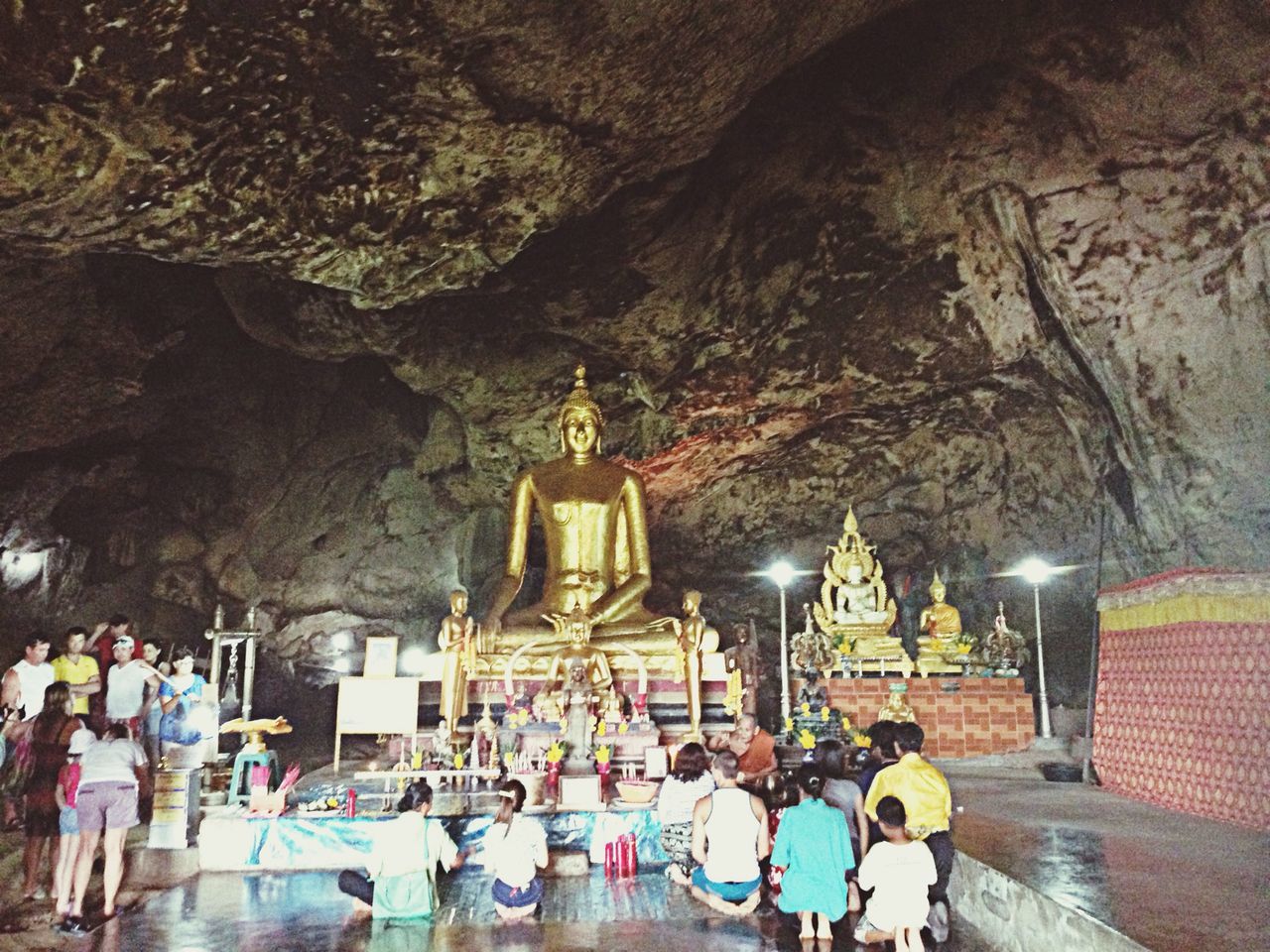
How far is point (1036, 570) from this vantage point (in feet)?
32.8

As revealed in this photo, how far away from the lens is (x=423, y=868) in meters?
4.72

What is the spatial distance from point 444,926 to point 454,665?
3.67 metres

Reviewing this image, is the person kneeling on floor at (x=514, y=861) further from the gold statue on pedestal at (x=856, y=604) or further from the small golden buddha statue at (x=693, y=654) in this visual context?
the gold statue on pedestal at (x=856, y=604)

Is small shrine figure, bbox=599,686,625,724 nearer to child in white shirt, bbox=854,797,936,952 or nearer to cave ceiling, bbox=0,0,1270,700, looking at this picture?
cave ceiling, bbox=0,0,1270,700

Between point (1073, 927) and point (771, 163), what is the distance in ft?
23.5

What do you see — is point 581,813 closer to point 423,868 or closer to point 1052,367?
point 423,868

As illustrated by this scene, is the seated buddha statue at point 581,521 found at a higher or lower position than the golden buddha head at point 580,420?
lower

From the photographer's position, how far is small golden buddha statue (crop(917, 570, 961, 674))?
32.5ft

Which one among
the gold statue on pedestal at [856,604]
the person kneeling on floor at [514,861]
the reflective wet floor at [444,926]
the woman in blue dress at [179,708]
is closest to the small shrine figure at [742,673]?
the gold statue on pedestal at [856,604]

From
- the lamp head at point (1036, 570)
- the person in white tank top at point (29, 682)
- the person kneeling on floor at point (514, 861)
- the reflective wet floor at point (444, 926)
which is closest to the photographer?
the reflective wet floor at point (444, 926)

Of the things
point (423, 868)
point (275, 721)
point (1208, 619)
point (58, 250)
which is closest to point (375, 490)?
point (275, 721)

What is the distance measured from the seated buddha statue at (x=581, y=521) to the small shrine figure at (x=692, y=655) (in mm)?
1189

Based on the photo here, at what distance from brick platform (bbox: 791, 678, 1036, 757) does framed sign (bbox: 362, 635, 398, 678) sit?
4527 millimetres

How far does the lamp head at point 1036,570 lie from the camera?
1004 centimetres
